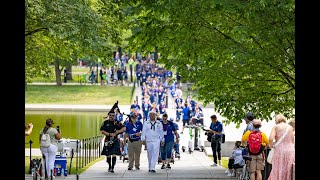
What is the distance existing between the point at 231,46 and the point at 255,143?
15.5ft

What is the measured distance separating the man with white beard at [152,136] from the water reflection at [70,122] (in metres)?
11.6

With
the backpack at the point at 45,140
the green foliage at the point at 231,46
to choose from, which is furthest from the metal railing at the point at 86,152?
the backpack at the point at 45,140

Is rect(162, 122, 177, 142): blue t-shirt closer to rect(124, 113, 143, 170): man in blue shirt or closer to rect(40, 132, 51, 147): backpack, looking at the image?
rect(124, 113, 143, 170): man in blue shirt

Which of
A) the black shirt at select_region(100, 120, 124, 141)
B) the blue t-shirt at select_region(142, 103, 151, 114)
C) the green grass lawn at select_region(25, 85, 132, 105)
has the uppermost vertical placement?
the green grass lawn at select_region(25, 85, 132, 105)

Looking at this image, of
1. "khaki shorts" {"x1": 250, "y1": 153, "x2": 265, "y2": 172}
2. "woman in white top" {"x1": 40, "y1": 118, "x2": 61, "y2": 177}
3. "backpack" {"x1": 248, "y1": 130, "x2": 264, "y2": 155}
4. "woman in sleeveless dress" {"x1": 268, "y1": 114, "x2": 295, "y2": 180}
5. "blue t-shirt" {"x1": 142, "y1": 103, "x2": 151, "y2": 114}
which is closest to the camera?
"woman in sleeveless dress" {"x1": 268, "y1": 114, "x2": 295, "y2": 180}

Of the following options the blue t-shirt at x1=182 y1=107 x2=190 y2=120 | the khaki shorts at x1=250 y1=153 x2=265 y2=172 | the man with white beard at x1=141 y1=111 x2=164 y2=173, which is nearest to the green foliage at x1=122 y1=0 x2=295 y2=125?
the man with white beard at x1=141 y1=111 x2=164 y2=173

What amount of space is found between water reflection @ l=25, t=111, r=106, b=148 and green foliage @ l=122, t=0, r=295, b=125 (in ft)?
38.0

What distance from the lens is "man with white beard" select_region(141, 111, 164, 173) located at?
Answer: 69.6ft

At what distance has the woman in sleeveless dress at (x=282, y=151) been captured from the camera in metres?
14.0

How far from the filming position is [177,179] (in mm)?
19391

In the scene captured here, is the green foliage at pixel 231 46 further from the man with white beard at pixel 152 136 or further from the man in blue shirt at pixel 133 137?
the man in blue shirt at pixel 133 137

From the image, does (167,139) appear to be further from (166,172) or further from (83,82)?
(83,82)

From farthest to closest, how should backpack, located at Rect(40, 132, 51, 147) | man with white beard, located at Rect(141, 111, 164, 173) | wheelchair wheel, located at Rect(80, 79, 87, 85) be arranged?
wheelchair wheel, located at Rect(80, 79, 87, 85), man with white beard, located at Rect(141, 111, 164, 173), backpack, located at Rect(40, 132, 51, 147)
